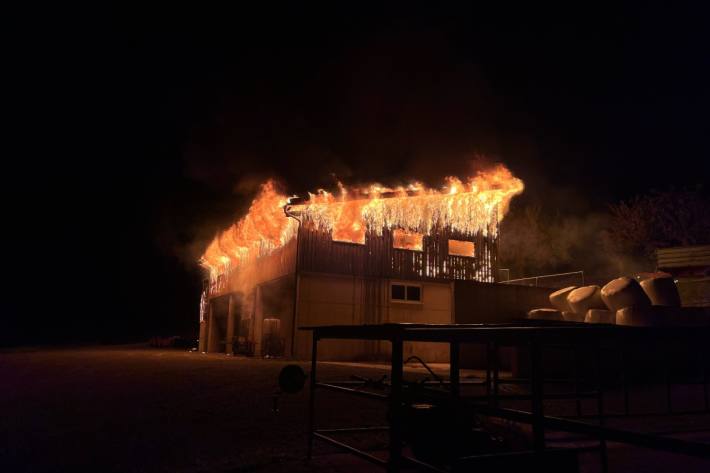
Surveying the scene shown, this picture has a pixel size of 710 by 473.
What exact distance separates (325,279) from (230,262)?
9718mm

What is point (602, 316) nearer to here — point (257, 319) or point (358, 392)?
point (358, 392)

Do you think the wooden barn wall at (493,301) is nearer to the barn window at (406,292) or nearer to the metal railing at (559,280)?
the metal railing at (559,280)

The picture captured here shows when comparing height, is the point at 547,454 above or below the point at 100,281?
below

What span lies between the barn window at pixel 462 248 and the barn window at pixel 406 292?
258 cm

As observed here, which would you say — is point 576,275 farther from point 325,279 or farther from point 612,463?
point 612,463

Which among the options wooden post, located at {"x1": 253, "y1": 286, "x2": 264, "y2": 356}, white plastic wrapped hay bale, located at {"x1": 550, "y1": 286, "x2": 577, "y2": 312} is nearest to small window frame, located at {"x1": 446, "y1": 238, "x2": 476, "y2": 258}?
white plastic wrapped hay bale, located at {"x1": 550, "y1": 286, "x2": 577, "y2": 312}

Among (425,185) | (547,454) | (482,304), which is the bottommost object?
(547,454)

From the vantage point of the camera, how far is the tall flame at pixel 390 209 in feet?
70.4

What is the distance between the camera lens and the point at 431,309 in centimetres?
2292

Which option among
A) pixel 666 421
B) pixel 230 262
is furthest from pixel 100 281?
pixel 666 421

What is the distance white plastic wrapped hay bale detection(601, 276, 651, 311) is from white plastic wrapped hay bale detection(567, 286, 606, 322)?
77 centimetres

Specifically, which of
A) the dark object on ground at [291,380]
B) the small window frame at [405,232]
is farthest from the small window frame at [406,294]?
the dark object on ground at [291,380]

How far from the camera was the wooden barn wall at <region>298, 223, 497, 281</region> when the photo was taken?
20812 millimetres

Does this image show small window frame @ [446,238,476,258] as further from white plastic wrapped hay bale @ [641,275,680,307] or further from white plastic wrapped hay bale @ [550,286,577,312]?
white plastic wrapped hay bale @ [641,275,680,307]
